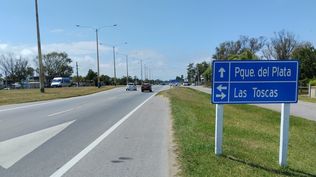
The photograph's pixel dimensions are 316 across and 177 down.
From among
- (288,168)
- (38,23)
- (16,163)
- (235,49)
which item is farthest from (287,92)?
(235,49)

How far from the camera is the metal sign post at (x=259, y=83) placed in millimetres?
8352

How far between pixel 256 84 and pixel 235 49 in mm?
116079

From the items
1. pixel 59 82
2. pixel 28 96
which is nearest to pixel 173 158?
pixel 28 96

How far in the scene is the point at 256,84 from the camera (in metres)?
8.45

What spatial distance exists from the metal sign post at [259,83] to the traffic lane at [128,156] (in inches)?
70.6

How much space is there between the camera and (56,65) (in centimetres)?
16825

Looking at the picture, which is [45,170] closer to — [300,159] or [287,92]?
[287,92]

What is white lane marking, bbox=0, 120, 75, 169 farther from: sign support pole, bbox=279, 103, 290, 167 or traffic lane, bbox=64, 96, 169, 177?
sign support pole, bbox=279, 103, 290, 167

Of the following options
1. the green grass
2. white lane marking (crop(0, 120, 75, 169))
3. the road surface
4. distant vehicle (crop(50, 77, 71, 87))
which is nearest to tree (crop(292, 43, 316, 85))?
the road surface

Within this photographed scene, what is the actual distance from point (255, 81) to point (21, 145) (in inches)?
231

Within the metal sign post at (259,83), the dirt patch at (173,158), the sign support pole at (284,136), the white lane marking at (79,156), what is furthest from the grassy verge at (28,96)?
the sign support pole at (284,136)

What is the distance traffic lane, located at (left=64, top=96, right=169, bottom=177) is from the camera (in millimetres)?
7695

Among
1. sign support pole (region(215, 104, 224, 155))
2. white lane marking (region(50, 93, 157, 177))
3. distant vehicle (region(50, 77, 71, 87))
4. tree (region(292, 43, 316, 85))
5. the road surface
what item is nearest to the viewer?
white lane marking (region(50, 93, 157, 177))

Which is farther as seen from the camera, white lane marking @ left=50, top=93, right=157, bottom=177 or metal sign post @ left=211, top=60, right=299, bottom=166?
metal sign post @ left=211, top=60, right=299, bottom=166
